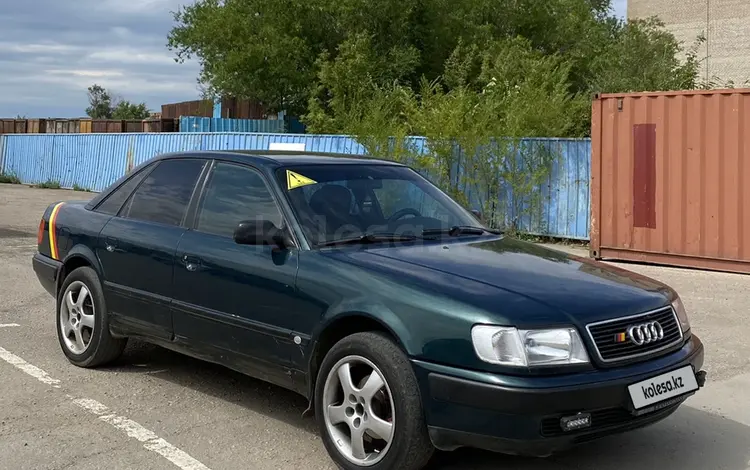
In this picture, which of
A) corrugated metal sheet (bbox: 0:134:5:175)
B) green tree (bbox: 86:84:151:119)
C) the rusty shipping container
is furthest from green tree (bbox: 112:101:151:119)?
the rusty shipping container

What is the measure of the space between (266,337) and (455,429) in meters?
1.30

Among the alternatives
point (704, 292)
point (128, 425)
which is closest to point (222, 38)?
point (704, 292)

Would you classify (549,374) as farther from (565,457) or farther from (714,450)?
(714,450)

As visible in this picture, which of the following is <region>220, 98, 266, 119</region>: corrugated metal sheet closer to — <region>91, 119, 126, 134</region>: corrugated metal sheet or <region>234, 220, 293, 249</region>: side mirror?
<region>91, 119, 126, 134</region>: corrugated metal sheet

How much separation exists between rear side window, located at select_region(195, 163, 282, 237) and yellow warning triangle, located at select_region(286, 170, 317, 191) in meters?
0.13

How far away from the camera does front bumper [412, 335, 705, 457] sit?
3.43 meters

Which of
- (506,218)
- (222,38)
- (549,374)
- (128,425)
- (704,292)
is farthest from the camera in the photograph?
(222,38)

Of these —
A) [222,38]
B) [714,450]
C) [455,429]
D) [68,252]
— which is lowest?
[714,450]

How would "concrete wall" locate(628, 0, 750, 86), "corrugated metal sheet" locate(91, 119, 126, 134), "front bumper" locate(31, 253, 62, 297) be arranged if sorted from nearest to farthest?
"front bumper" locate(31, 253, 62, 297) → "corrugated metal sheet" locate(91, 119, 126, 134) → "concrete wall" locate(628, 0, 750, 86)

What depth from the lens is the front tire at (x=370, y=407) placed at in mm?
3641

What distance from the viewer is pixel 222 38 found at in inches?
1250

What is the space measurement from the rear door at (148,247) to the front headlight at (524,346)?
228cm

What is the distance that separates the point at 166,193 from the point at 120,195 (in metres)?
0.58

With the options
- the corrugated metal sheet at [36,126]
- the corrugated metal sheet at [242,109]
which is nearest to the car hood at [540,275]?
the corrugated metal sheet at [242,109]
